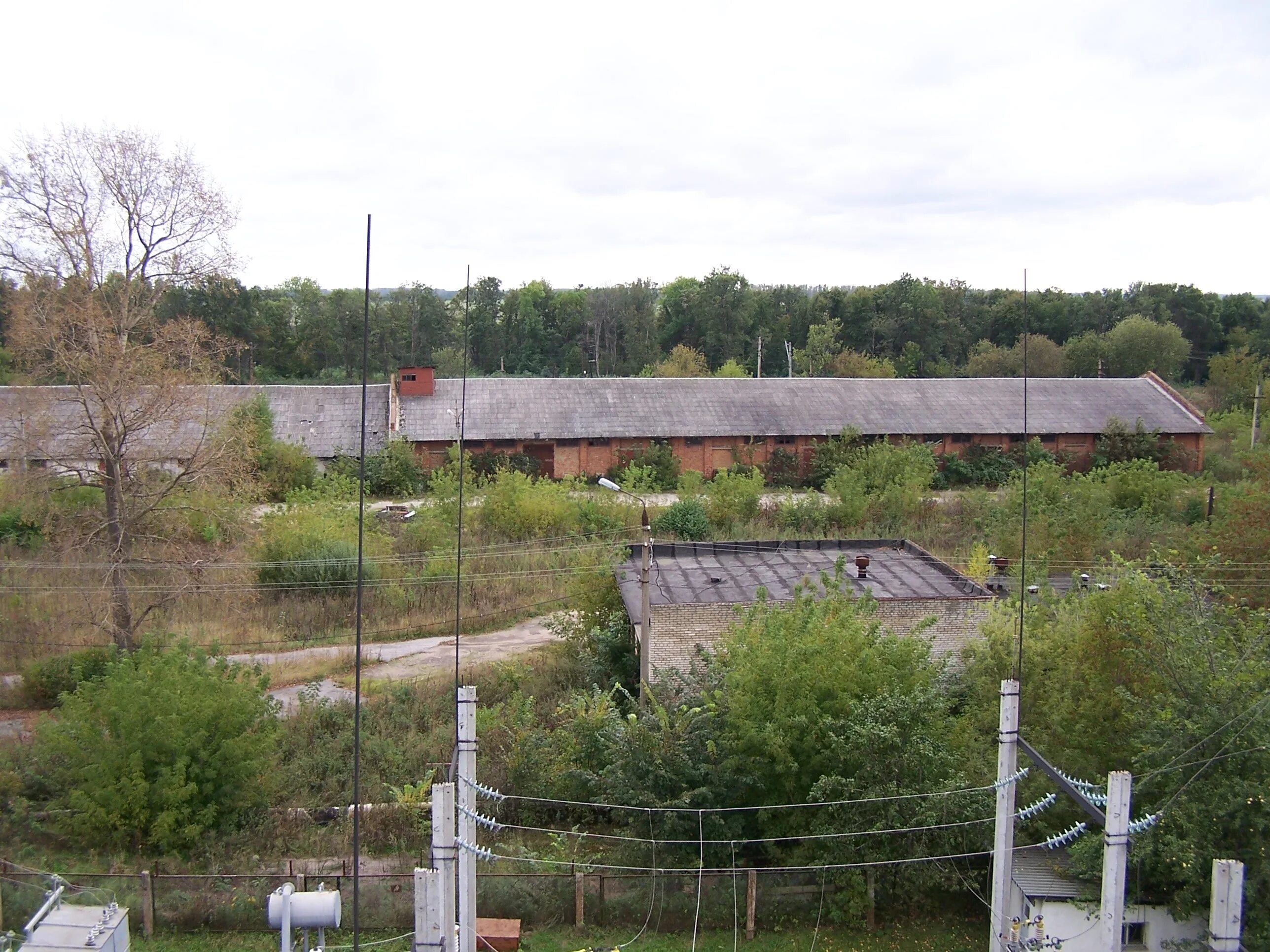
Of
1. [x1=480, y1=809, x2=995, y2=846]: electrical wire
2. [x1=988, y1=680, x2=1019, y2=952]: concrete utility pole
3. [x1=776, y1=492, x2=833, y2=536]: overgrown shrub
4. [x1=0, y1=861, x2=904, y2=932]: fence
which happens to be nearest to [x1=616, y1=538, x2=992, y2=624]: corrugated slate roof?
[x1=480, y1=809, x2=995, y2=846]: electrical wire

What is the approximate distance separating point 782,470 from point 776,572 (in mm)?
16077

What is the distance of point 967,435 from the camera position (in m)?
34.2

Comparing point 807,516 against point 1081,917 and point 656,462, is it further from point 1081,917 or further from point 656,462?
point 1081,917

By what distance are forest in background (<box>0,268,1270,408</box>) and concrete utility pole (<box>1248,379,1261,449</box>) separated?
9534 millimetres

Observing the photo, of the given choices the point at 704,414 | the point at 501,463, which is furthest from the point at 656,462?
the point at 501,463

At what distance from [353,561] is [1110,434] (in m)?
25.9

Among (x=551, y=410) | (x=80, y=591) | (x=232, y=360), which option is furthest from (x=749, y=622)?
(x=232, y=360)

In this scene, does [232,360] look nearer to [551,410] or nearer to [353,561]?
[551,410]

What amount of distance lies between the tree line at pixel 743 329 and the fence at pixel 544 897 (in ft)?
133

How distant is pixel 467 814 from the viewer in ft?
22.2

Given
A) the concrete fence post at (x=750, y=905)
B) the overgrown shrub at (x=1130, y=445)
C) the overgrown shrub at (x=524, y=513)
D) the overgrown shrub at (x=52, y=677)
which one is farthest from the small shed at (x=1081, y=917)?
the overgrown shrub at (x=1130, y=445)

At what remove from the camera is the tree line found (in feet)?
169

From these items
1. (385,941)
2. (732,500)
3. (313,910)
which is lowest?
(385,941)

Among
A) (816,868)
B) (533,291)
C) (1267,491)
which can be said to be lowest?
(816,868)
